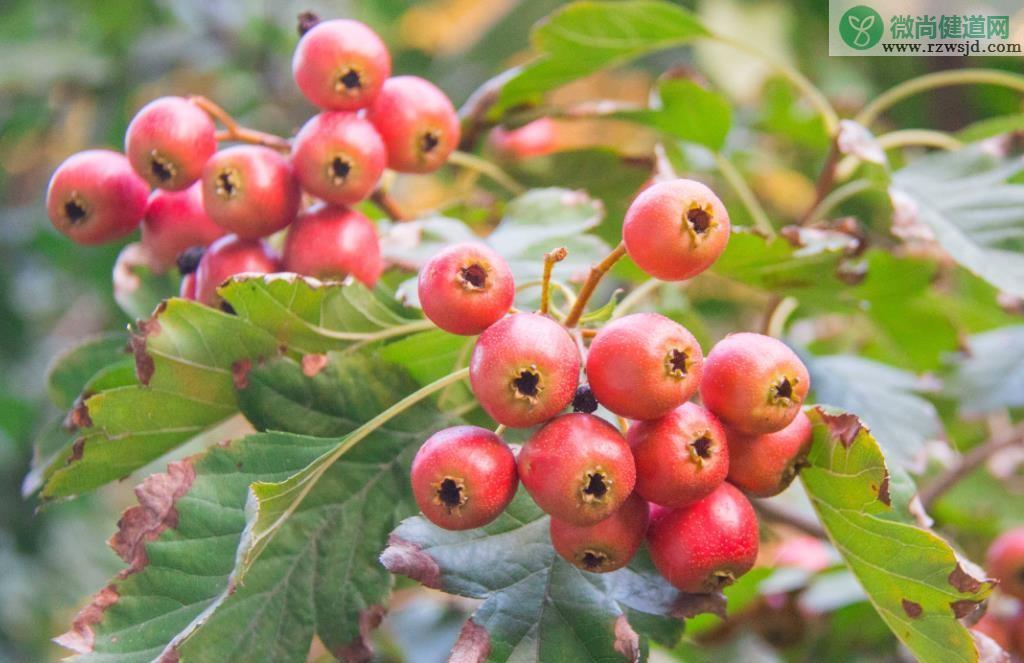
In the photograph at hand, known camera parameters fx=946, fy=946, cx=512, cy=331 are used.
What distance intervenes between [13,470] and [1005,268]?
219 cm

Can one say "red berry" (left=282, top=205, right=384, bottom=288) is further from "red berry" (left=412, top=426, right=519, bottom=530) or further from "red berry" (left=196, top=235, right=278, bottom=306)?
"red berry" (left=412, top=426, right=519, bottom=530)

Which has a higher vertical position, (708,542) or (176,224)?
(176,224)

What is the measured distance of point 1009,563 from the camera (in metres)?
1.09

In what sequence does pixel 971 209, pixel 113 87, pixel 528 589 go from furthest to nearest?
pixel 113 87 → pixel 971 209 → pixel 528 589

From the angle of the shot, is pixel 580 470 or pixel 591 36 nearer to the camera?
pixel 580 470

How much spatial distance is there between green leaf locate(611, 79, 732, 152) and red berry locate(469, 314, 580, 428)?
62 centimetres

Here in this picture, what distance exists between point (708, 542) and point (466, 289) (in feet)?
0.71

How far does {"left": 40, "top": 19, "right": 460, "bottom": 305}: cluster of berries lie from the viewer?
0.76 metres

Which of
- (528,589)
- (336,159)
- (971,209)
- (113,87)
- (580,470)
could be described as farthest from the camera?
(113,87)

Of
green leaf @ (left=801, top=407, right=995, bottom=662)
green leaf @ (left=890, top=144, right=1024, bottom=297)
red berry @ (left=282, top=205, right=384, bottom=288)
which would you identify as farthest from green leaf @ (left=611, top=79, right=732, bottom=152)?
green leaf @ (left=801, top=407, right=995, bottom=662)

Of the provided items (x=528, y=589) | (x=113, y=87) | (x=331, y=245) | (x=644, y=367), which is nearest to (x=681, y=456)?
(x=644, y=367)

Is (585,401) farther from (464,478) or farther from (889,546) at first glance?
(889,546)

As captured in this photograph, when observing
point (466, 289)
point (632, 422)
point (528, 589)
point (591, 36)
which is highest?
point (591, 36)

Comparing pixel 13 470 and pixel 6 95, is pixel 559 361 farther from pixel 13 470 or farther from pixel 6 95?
pixel 13 470
